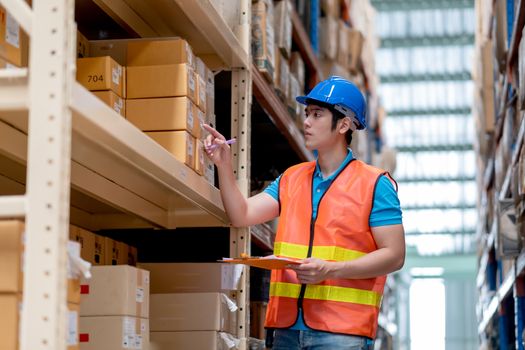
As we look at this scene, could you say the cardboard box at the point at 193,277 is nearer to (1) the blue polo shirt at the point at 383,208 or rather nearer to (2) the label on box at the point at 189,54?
(1) the blue polo shirt at the point at 383,208

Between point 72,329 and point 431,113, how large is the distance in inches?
754

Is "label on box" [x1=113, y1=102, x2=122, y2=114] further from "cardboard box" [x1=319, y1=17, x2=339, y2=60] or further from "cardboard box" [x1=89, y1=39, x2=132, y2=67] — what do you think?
"cardboard box" [x1=319, y1=17, x2=339, y2=60]

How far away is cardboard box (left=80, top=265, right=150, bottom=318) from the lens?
3188mm

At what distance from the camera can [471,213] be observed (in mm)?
23125

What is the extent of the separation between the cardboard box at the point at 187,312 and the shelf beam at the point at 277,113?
4.13ft

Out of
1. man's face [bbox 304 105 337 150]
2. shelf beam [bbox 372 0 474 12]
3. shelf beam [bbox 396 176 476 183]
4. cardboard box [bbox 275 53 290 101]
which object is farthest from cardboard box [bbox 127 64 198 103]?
shelf beam [bbox 396 176 476 183]

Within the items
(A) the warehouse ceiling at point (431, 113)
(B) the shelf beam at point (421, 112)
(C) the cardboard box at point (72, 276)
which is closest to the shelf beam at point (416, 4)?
(A) the warehouse ceiling at point (431, 113)

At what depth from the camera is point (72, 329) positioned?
99.0 inches

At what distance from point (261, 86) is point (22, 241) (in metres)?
2.72

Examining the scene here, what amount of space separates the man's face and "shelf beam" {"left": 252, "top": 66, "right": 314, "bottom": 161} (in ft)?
3.38

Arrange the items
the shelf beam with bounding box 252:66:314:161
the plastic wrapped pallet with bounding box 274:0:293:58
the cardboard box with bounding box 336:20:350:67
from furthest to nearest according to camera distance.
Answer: the cardboard box with bounding box 336:20:350:67 → the plastic wrapped pallet with bounding box 274:0:293:58 → the shelf beam with bounding box 252:66:314:161

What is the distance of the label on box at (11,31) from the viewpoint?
269cm

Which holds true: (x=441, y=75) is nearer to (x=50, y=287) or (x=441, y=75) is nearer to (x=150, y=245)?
(x=150, y=245)

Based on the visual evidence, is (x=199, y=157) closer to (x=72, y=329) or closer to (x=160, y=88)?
(x=160, y=88)
